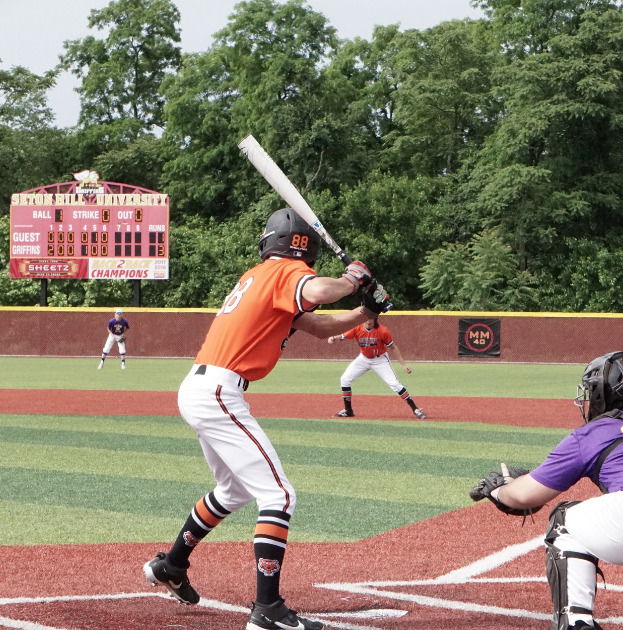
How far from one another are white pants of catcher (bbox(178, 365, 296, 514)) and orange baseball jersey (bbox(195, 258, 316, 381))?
8 cm

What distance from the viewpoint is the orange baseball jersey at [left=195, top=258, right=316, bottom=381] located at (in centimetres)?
532

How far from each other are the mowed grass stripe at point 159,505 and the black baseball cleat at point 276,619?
9.37ft

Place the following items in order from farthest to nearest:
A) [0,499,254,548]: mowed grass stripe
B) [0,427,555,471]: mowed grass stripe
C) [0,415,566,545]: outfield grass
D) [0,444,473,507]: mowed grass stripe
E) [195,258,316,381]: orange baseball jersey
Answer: [0,427,555,471]: mowed grass stripe → [0,444,473,507]: mowed grass stripe → [0,415,566,545]: outfield grass → [0,499,254,548]: mowed grass stripe → [195,258,316,381]: orange baseball jersey

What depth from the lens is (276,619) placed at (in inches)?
195

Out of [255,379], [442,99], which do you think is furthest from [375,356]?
[442,99]

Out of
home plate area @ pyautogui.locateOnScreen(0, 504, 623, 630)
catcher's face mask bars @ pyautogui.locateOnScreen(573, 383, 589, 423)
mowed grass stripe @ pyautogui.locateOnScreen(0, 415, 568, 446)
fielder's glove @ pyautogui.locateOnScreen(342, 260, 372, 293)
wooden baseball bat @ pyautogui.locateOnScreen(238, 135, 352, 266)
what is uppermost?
wooden baseball bat @ pyautogui.locateOnScreen(238, 135, 352, 266)

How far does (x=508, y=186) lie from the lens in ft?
153

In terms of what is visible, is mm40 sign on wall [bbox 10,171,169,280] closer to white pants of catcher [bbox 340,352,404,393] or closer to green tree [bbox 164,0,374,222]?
green tree [bbox 164,0,374,222]

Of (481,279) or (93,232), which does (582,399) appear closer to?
(93,232)

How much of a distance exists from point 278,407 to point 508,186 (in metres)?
30.5

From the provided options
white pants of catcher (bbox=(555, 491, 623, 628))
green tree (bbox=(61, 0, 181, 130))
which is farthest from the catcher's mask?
green tree (bbox=(61, 0, 181, 130))

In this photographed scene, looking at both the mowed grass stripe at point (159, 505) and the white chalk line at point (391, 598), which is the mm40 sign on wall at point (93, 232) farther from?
the white chalk line at point (391, 598)

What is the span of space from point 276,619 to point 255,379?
4.06 ft

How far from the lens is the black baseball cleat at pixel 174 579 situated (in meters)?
5.51
